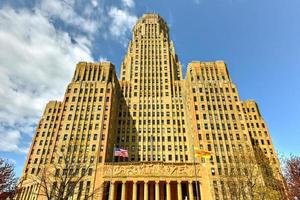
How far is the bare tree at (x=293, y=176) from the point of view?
34.8 meters

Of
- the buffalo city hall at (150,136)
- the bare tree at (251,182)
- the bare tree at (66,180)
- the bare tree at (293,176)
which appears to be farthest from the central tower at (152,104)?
the bare tree at (293,176)

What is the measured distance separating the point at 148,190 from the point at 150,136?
23771 millimetres

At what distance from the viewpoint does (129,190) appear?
6638 cm

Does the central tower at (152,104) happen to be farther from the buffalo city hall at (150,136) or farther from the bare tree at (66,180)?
the bare tree at (66,180)

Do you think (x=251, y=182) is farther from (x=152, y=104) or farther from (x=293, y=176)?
(x=152, y=104)

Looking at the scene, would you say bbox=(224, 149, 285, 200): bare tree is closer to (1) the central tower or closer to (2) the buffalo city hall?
(2) the buffalo city hall

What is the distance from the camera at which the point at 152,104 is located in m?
93.6

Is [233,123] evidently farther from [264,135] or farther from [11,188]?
[11,188]

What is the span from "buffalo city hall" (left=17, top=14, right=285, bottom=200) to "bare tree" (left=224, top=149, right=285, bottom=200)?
55 centimetres

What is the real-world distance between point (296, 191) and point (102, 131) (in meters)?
55.6

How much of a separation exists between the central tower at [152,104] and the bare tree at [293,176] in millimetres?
43094

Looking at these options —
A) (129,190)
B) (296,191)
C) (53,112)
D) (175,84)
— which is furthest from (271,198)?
(53,112)

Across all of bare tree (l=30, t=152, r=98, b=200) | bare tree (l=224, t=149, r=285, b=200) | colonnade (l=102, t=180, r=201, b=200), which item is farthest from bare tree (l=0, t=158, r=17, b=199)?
bare tree (l=224, t=149, r=285, b=200)

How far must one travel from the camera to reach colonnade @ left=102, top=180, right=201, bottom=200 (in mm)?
58438
